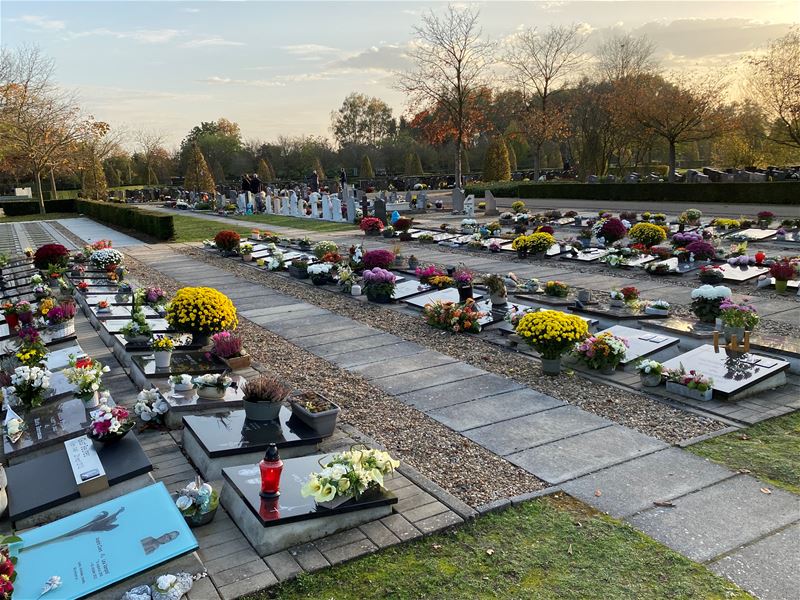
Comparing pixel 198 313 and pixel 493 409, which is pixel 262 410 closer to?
Answer: pixel 493 409

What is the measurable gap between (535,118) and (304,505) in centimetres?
→ 4898

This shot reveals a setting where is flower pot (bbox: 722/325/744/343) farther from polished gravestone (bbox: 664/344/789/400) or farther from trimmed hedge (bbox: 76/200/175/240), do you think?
trimmed hedge (bbox: 76/200/175/240)

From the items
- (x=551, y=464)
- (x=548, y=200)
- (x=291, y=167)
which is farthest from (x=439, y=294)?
(x=291, y=167)

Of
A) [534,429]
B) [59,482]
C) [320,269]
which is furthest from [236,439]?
[320,269]

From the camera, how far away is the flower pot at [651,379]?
7.93 metres

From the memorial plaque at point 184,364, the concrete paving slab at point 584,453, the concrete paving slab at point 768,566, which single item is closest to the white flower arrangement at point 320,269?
the memorial plaque at point 184,364

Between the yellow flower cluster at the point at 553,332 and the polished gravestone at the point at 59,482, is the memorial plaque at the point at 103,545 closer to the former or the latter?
the polished gravestone at the point at 59,482

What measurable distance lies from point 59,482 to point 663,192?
32837 millimetres

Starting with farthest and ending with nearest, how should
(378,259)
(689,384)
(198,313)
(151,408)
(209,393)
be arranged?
(378,259) < (198,313) < (689,384) < (209,393) < (151,408)

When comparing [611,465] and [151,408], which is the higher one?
[151,408]

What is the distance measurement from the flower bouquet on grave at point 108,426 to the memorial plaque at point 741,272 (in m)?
12.6

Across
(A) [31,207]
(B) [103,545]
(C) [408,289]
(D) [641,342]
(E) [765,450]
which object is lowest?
(E) [765,450]

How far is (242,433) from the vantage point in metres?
6.20

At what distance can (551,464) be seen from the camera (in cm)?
600
